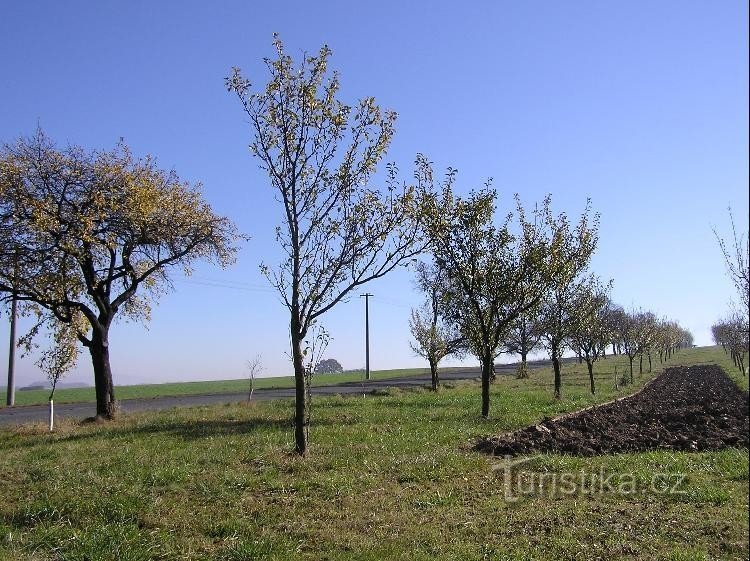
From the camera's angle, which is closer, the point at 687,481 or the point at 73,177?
the point at 687,481

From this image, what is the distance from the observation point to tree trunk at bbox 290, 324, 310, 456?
11602 mm

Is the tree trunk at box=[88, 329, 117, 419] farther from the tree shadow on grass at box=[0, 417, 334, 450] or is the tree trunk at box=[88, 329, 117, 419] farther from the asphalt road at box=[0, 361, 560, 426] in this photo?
the tree shadow on grass at box=[0, 417, 334, 450]

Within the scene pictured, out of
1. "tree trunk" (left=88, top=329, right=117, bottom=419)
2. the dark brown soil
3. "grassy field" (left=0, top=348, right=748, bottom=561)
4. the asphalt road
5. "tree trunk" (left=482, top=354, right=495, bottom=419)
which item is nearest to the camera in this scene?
"grassy field" (left=0, top=348, right=748, bottom=561)

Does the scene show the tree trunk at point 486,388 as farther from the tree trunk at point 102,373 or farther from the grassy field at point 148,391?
the grassy field at point 148,391

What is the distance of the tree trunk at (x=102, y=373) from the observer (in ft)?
66.7

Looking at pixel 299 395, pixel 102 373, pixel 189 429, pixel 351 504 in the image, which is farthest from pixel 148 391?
pixel 351 504

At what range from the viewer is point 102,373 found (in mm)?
20469

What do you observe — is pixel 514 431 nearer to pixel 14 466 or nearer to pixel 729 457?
pixel 729 457

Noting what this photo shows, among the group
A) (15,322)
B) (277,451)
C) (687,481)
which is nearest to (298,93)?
(277,451)

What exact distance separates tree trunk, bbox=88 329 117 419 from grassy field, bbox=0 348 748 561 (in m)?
6.80

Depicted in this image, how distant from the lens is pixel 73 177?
1878cm

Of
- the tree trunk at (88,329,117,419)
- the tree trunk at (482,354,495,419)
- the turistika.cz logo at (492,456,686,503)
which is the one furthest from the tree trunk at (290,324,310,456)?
the tree trunk at (88,329,117,419)

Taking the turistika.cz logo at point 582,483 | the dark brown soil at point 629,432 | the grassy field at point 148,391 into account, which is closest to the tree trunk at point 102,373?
the dark brown soil at point 629,432

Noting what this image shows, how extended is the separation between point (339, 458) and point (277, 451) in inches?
54.3
